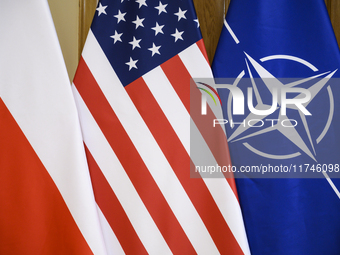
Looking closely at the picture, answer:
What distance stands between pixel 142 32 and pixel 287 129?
0.55 metres

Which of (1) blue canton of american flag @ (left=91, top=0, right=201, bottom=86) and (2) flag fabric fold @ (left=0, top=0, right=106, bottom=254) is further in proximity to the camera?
(1) blue canton of american flag @ (left=91, top=0, right=201, bottom=86)

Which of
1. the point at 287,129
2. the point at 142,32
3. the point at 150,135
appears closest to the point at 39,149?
the point at 150,135

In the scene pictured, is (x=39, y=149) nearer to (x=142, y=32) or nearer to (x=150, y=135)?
(x=150, y=135)

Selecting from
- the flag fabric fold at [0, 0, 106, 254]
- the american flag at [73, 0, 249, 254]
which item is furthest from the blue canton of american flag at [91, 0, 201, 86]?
the flag fabric fold at [0, 0, 106, 254]

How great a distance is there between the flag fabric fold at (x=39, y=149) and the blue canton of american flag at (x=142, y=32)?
17 centimetres

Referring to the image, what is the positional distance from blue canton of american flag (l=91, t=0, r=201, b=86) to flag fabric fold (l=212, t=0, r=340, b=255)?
0.17m

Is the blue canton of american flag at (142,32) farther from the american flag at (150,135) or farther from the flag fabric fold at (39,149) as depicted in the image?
the flag fabric fold at (39,149)

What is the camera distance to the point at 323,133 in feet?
2.54

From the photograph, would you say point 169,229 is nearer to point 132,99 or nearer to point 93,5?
point 132,99

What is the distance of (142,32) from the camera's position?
0.83 meters

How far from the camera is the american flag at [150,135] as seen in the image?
0.76 meters

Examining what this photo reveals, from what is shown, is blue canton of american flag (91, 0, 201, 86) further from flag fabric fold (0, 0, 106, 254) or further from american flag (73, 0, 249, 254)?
flag fabric fold (0, 0, 106, 254)

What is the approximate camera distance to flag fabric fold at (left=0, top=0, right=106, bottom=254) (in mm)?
709

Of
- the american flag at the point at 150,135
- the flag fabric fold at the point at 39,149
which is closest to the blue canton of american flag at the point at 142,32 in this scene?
the american flag at the point at 150,135
